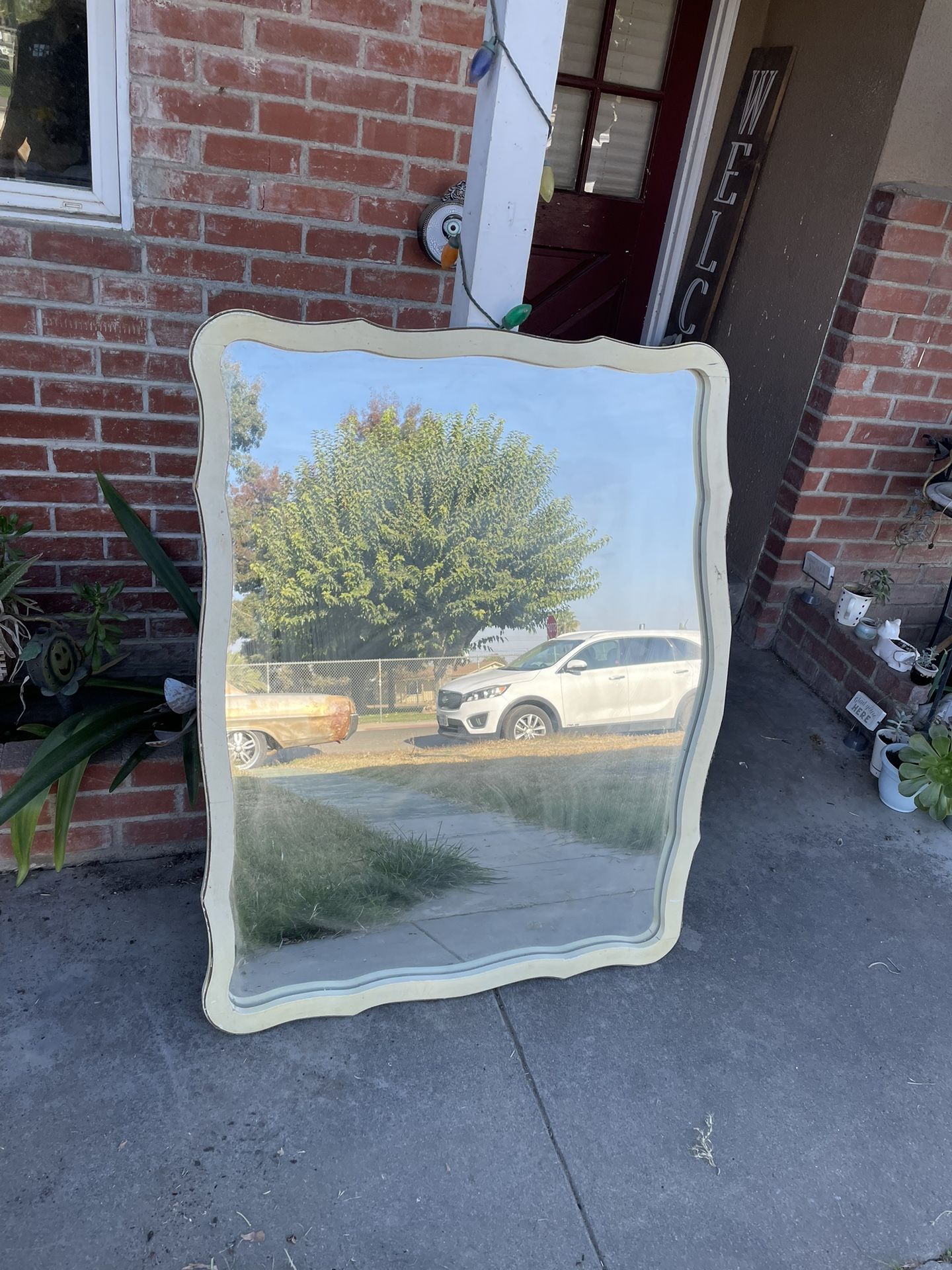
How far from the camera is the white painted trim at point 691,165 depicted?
12.8 ft

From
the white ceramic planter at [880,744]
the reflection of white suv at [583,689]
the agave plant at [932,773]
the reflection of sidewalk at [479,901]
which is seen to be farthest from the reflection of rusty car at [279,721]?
the white ceramic planter at [880,744]

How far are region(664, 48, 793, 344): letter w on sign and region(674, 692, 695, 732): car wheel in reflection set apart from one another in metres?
2.64

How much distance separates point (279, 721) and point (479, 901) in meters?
0.67

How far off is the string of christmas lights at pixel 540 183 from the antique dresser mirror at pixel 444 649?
9.3 inches

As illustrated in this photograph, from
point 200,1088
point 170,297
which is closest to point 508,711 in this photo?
point 200,1088

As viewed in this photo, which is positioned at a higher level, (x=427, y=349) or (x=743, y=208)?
(x=743, y=208)

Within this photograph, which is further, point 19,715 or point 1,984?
point 19,715

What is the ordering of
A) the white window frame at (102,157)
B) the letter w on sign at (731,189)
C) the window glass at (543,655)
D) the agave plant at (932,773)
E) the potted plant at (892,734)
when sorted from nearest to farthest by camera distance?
the window glass at (543,655) → the white window frame at (102,157) → the agave plant at (932,773) → the potted plant at (892,734) → the letter w on sign at (731,189)

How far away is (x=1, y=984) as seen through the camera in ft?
6.81

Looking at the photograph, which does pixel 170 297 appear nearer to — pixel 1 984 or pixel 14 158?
pixel 14 158

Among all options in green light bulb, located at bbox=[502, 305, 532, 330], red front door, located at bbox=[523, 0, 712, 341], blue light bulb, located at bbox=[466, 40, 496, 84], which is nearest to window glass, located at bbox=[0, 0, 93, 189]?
blue light bulb, located at bbox=[466, 40, 496, 84]

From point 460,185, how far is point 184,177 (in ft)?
2.36

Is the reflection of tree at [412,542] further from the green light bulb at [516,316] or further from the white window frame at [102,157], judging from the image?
the white window frame at [102,157]

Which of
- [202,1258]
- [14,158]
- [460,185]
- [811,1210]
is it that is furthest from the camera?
[460,185]
